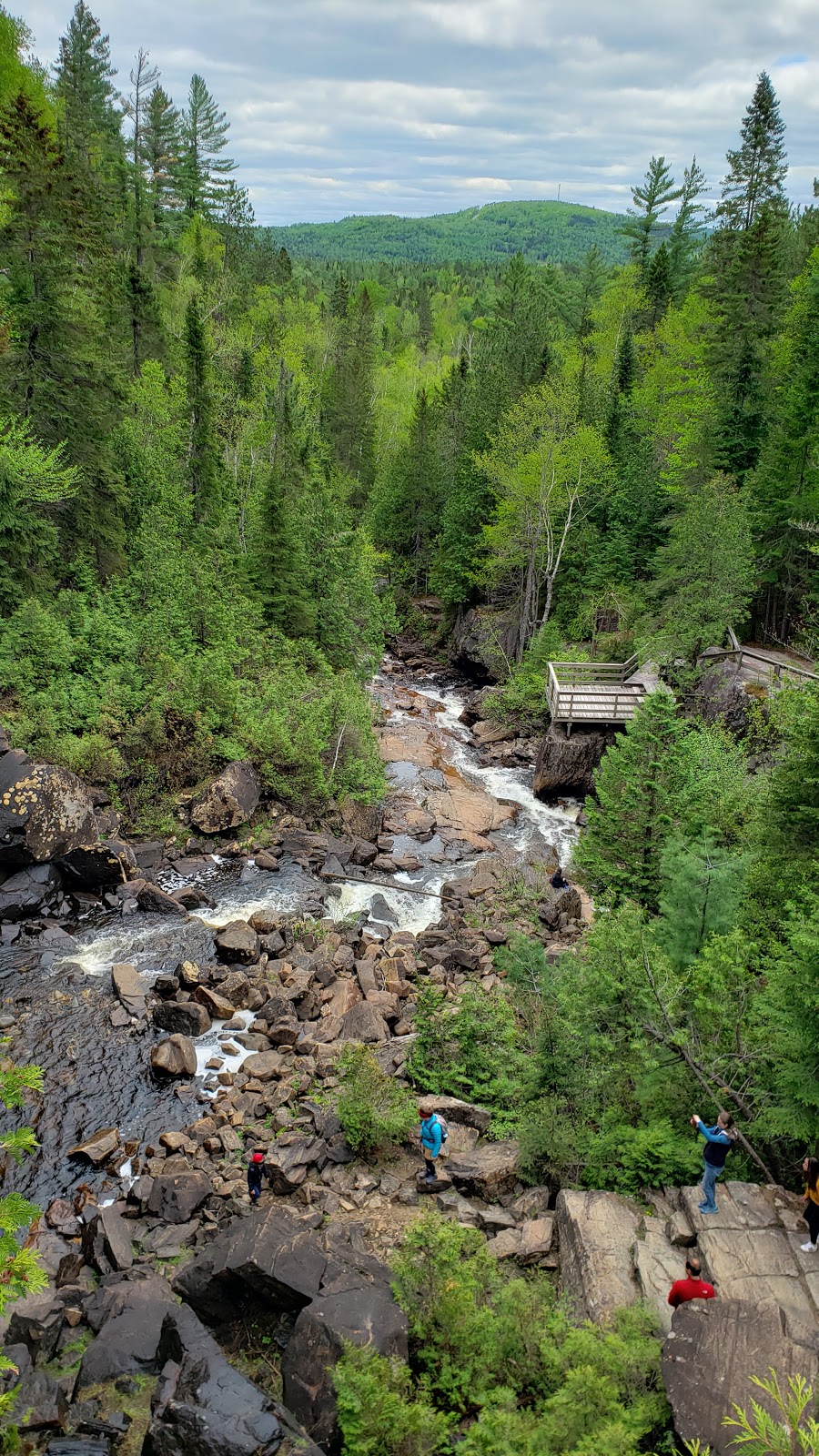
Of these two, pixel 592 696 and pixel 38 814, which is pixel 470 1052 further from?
pixel 592 696

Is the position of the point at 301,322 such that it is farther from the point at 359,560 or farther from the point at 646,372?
the point at 359,560

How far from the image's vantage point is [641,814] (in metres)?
16.2

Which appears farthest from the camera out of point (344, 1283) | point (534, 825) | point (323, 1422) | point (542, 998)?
point (534, 825)

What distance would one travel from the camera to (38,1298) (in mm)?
9555

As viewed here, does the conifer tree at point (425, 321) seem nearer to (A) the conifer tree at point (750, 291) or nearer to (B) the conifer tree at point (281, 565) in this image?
(A) the conifer tree at point (750, 291)

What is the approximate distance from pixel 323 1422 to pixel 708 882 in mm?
8037

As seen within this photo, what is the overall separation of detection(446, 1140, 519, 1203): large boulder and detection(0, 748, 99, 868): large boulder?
38.5 ft

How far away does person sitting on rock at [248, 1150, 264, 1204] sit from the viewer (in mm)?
11438

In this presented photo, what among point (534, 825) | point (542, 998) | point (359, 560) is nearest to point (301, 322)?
point (359, 560)

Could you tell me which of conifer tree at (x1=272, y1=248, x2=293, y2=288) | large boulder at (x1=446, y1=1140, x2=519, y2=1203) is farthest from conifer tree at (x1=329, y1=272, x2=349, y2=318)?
large boulder at (x1=446, y1=1140, x2=519, y2=1203)

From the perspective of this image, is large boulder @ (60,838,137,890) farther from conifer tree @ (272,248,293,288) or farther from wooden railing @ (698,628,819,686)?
conifer tree @ (272,248,293,288)

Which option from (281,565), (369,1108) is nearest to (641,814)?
(369,1108)

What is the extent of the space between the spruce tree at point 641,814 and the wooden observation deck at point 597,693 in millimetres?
8693

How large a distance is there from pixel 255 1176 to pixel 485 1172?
319 centimetres
